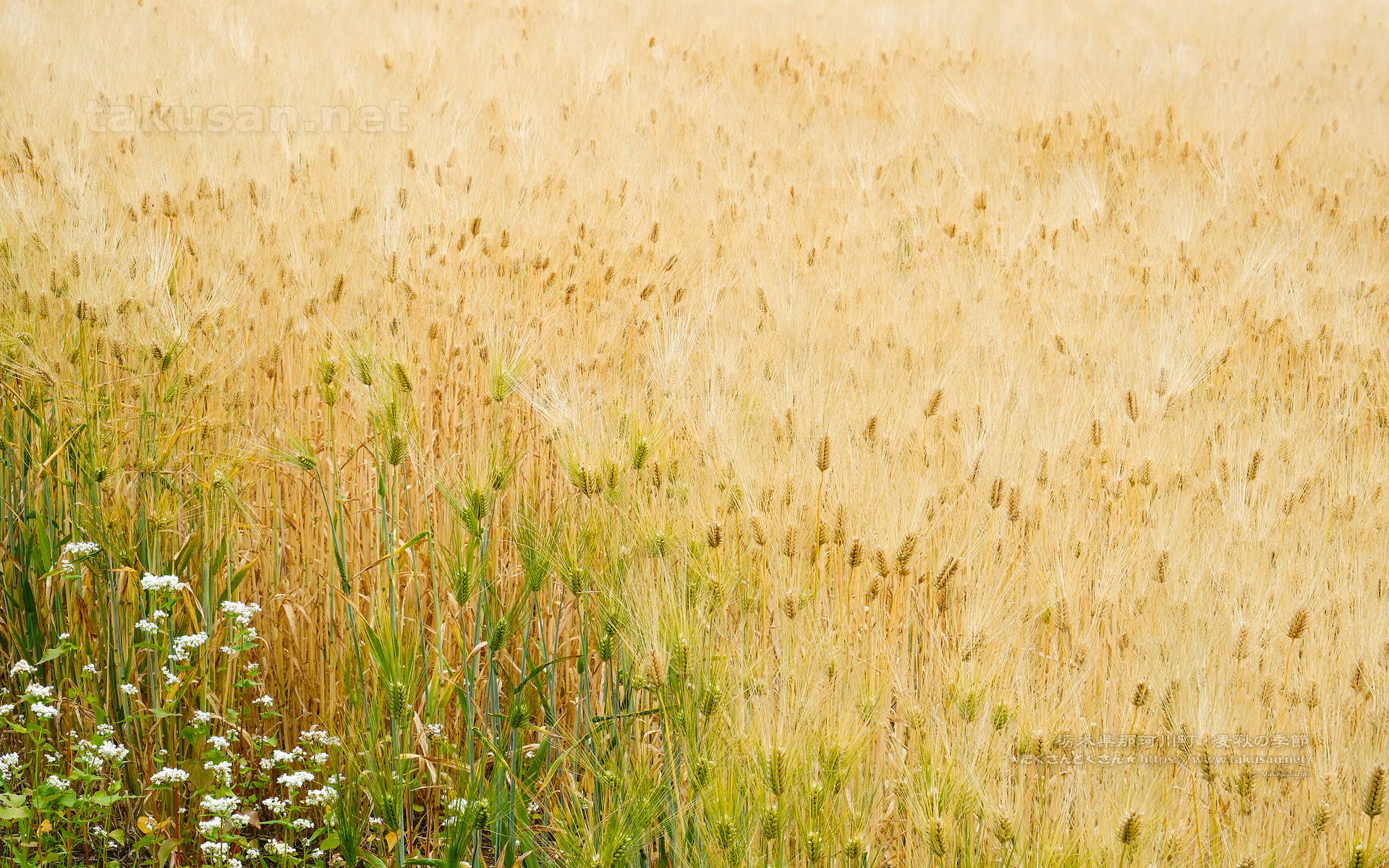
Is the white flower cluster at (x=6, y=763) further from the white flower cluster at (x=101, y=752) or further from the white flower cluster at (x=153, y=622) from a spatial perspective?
the white flower cluster at (x=153, y=622)

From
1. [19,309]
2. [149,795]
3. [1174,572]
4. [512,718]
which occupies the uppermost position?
[19,309]

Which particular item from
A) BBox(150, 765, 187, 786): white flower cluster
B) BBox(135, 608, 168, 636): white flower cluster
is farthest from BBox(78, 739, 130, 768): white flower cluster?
BBox(135, 608, 168, 636): white flower cluster

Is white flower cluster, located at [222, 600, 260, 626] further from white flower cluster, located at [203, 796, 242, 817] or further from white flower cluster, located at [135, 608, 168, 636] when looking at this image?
white flower cluster, located at [203, 796, 242, 817]

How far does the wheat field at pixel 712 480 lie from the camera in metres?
1.15

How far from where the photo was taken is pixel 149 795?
5.62 ft

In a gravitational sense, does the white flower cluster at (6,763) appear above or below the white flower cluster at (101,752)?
below

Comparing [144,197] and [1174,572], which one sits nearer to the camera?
[1174,572]

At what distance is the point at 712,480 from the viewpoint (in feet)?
5.32

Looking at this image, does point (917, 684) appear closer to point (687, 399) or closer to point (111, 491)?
point (687, 399)

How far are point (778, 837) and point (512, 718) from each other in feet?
1.74

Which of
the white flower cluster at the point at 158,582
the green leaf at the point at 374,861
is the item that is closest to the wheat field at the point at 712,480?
the green leaf at the point at 374,861

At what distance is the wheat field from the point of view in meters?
1.15

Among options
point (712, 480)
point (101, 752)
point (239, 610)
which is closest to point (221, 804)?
point (101, 752)

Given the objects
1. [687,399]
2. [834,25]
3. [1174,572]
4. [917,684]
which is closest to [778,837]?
[917,684]
